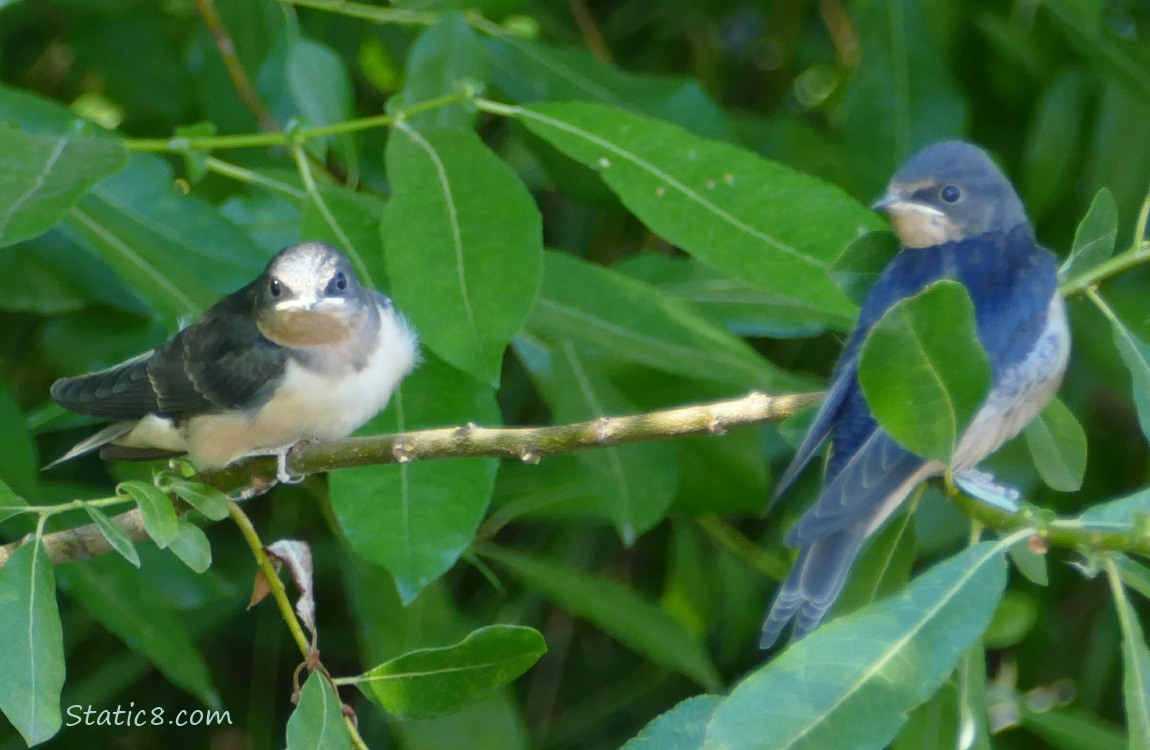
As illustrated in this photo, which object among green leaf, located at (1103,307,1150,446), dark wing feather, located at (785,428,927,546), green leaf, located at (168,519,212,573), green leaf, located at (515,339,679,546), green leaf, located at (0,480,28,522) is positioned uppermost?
green leaf, located at (1103,307,1150,446)

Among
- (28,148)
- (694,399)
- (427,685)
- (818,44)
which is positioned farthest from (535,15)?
(427,685)

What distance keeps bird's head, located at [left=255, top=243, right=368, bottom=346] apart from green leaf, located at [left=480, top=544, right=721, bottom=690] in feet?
2.03

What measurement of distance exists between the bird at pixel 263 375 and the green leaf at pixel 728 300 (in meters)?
0.47

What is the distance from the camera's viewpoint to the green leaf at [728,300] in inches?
97.5

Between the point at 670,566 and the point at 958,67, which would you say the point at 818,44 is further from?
the point at 670,566

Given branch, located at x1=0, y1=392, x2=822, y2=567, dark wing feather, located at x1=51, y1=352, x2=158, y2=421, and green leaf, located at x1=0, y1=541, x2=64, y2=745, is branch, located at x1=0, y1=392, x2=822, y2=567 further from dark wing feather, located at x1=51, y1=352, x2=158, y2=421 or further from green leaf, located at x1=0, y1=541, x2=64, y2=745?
dark wing feather, located at x1=51, y1=352, x2=158, y2=421

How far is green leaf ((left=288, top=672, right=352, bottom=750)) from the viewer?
1606 mm

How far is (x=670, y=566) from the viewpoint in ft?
11.4

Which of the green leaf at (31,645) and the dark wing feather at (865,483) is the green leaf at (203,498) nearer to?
the green leaf at (31,645)

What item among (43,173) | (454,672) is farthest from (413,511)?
(43,173)

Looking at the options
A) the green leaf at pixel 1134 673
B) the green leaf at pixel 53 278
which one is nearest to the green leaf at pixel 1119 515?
the green leaf at pixel 1134 673

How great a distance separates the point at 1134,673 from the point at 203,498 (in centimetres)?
107

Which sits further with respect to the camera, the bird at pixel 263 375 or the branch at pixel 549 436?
the bird at pixel 263 375

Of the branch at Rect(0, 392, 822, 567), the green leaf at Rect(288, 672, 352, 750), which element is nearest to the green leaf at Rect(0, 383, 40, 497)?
the branch at Rect(0, 392, 822, 567)
